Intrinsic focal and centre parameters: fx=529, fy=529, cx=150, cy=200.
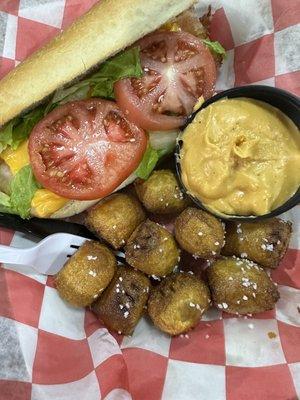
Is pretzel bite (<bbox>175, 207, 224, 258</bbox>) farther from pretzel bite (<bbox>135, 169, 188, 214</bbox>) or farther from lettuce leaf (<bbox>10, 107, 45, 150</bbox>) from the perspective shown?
lettuce leaf (<bbox>10, 107, 45, 150</bbox>)

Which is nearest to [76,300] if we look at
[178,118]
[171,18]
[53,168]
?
[53,168]

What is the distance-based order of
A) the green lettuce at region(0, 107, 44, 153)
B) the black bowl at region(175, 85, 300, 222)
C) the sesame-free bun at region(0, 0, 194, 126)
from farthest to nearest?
1. the green lettuce at region(0, 107, 44, 153)
2. the black bowl at region(175, 85, 300, 222)
3. the sesame-free bun at region(0, 0, 194, 126)

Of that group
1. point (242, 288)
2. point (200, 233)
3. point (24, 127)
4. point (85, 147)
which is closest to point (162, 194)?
point (200, 233)

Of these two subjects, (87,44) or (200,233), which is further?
(200,233)

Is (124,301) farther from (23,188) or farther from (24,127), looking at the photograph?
(24,127)

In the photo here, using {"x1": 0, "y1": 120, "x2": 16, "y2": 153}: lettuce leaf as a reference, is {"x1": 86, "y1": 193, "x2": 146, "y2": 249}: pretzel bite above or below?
below

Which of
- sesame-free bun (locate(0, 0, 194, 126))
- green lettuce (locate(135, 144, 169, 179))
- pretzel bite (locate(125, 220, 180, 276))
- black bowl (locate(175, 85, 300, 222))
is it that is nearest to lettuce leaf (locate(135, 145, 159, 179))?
green lettuce (locate(135, 144, 169, 179))

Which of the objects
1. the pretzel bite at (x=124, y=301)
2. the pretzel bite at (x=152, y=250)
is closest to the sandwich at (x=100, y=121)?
the pretzel bite at (x=152, y=250)

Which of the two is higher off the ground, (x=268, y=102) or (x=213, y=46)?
(x=213, y=46)
